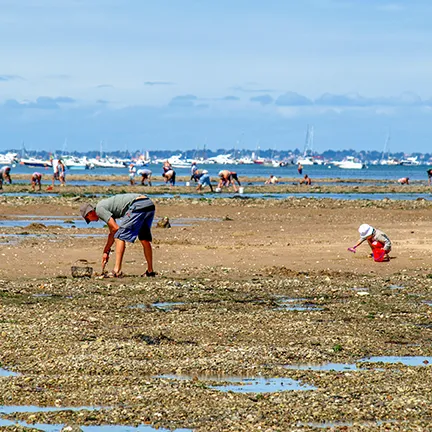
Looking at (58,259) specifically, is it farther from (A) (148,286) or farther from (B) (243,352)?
(B) (243,352)

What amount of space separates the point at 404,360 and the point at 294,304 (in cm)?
428

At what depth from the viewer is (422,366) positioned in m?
11.5

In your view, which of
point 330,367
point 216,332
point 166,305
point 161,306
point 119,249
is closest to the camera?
point 330,367

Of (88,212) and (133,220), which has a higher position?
(88,212)

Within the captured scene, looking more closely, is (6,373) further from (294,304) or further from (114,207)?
(114,207)

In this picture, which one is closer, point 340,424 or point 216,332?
point 340,424

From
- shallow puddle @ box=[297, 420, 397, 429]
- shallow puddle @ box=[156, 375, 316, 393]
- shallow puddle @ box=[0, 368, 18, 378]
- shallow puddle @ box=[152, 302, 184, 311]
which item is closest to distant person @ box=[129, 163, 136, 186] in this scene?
shallow puddle @ box=[152, 302, 184, 311]

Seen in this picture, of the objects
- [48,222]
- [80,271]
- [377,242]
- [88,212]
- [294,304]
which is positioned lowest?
[48,222]

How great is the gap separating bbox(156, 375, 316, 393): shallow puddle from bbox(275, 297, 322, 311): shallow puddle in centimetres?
471

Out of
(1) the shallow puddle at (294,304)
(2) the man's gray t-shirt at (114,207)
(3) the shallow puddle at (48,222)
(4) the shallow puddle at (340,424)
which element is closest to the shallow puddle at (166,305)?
(1) the shallow puddle at (294,304)

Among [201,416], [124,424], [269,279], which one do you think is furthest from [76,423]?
[269,279]

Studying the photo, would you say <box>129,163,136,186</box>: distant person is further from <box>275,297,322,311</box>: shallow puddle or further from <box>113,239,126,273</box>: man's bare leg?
<box>275,297,322,311</box>: shallow puddle

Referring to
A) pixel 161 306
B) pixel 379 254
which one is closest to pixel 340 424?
pixel 161 306

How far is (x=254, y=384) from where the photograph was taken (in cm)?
1077
